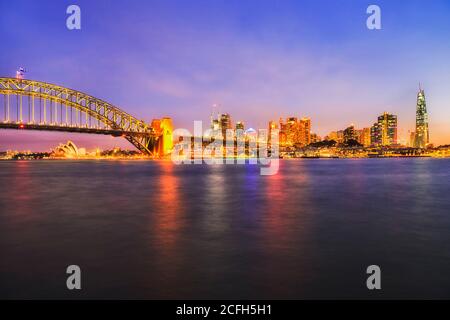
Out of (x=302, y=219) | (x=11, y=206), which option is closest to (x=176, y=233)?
(x=302, y=219)

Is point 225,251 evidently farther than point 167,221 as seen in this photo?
No

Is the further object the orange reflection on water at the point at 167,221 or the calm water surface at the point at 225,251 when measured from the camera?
the orange reflection on water at the point at 167,221

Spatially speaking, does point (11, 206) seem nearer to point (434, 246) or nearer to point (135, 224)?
point (135, 224)

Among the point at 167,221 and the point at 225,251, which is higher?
the point at 225,251

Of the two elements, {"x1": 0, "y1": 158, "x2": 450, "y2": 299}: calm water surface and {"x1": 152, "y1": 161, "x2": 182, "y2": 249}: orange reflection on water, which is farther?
{"x1": 152, "y1": 161, "x2": 182, "y2": 249}: orange reflection on water

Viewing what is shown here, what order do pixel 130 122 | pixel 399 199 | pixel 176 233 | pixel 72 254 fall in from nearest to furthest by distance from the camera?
pixel 72 254, pixel 176 233, pixel 399 199, pixel 130 122

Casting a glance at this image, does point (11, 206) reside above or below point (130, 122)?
below

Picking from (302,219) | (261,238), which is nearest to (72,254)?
(261,238)

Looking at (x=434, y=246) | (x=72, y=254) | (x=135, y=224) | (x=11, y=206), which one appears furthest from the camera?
(x=11, y=206)

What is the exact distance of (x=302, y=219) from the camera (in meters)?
15.5

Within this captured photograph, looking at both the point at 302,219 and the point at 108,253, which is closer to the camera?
the point at 108,253
